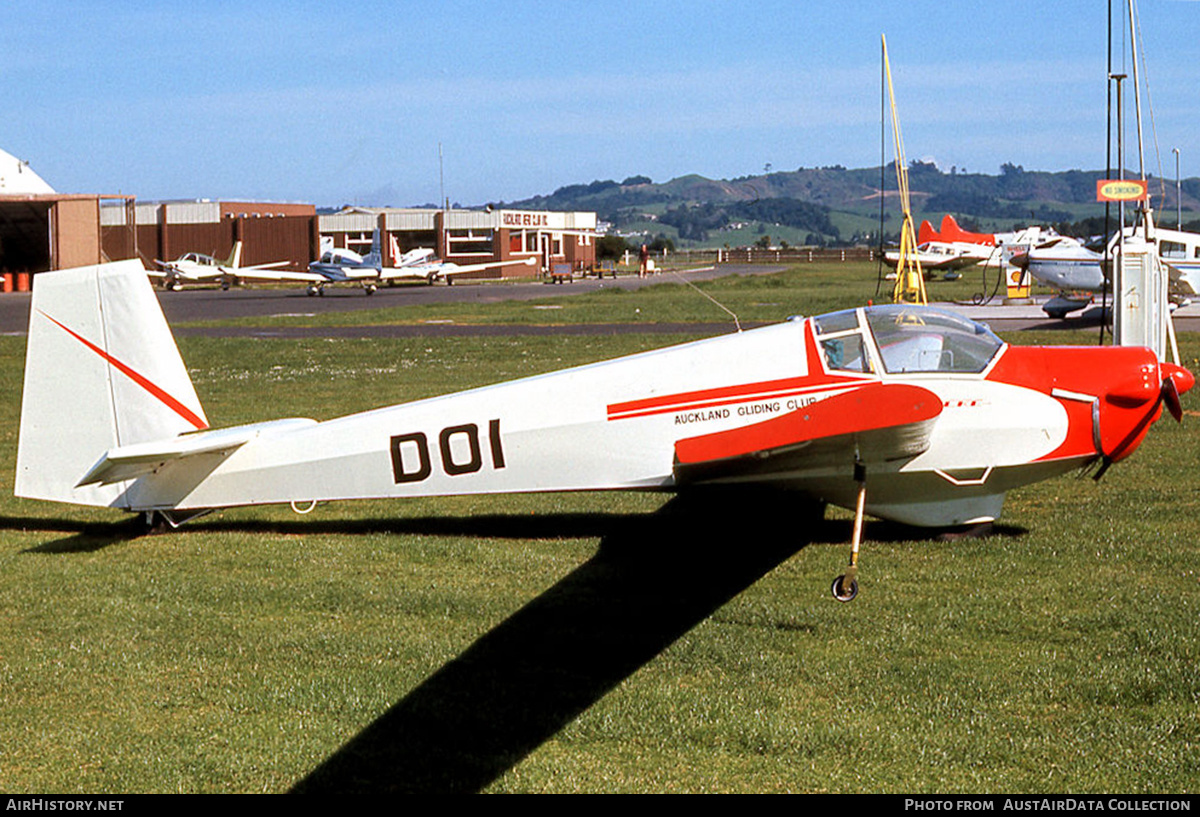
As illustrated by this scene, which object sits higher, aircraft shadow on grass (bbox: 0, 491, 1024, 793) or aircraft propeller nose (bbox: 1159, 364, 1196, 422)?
aircraft propeller nose (bbox: 1159, 364, 1196, 422)

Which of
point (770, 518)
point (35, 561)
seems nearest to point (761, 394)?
point (770, 518)

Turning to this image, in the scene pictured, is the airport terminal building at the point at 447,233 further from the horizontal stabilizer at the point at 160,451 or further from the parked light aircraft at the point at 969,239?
the horizontal stabilizer at the point at 160,451

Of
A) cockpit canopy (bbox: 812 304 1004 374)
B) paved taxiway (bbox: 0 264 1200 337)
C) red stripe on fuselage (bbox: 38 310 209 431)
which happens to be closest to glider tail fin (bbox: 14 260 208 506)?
red stripe on fuselage (bbox: 38 310 209 431)

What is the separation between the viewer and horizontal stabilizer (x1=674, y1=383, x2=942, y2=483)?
599 centimetres

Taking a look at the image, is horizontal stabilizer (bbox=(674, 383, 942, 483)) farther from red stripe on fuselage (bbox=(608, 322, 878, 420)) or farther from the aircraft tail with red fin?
the aircraft tail with red fin

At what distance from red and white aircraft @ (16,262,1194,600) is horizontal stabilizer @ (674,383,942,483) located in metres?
1.12

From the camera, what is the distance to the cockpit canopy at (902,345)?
8.09 m

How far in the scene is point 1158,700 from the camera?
229 inches

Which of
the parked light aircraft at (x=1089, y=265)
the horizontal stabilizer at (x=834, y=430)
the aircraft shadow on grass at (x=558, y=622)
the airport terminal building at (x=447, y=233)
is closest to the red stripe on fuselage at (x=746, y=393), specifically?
the aircraft shadow on grass at (x=558, y=622)

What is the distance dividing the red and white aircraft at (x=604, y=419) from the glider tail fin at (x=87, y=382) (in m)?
0.01

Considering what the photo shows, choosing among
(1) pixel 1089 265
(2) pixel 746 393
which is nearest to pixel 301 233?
(1) pixel 1089 265

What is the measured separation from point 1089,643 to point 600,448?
3.42 metres

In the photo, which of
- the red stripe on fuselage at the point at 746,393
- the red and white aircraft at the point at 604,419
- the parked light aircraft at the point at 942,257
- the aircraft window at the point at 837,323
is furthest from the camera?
the parked light aircraft at the point at 942,257

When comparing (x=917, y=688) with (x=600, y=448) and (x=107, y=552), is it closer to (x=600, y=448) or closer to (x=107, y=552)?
(x=600, y=448)
